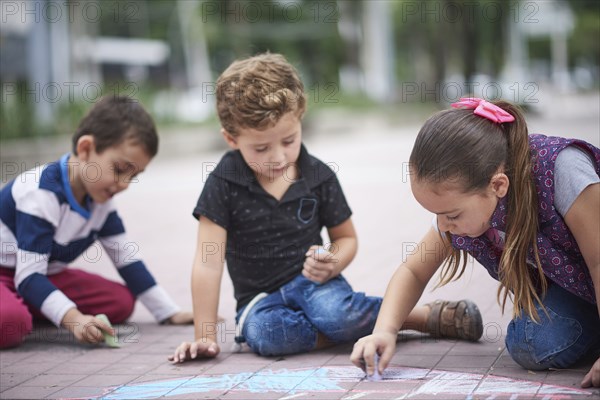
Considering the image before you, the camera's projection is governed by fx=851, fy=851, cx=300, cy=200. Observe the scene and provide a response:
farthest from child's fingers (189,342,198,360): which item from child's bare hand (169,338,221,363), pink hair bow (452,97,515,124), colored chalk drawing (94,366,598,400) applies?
pink hair bow (452,97,515,124)

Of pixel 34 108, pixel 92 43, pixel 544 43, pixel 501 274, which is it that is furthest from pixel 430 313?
pixel 544 43

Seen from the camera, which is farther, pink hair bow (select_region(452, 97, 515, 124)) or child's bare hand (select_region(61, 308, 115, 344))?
child's bare hand (select_region(61, 308, 115, 344))

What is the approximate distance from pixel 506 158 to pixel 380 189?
6.20 metres

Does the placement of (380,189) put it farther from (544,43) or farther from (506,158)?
(544,43)

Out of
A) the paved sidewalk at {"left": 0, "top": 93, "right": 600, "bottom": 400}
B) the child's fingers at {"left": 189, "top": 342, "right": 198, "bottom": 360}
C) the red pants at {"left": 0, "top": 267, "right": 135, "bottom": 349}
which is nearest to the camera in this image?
the paved sidewalk at {"left": 0, "top": 93, "right": 600, "bottom": 400}

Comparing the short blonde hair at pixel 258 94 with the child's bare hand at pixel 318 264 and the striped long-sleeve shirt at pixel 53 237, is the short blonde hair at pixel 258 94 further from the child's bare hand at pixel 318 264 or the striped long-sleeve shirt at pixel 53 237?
the striped long-sleeve shirt at pixel 53 237

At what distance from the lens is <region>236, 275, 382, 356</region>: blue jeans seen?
3.23 meters

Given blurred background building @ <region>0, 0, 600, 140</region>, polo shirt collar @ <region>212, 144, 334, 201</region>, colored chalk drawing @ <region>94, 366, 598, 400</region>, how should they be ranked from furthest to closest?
1. blurred background building @ <region>0, 0, 600, 140</region>
2. polo shirt collar @ <region>212, 144, 334, 201</region>
3. colored chalk drawing @ <region>94, 366, 598, 400</region>

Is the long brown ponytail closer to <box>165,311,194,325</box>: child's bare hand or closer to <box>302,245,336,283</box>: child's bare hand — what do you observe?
<box>302,245,336,283</box>: child's bare hand

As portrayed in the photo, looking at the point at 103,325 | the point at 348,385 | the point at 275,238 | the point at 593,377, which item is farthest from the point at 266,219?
the point at 593,377

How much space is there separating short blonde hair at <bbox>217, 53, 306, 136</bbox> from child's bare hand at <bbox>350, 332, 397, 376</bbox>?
1056 mm

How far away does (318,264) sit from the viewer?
3.20m

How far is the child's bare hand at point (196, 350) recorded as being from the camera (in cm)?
318

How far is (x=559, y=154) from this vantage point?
Answer: 255cm
